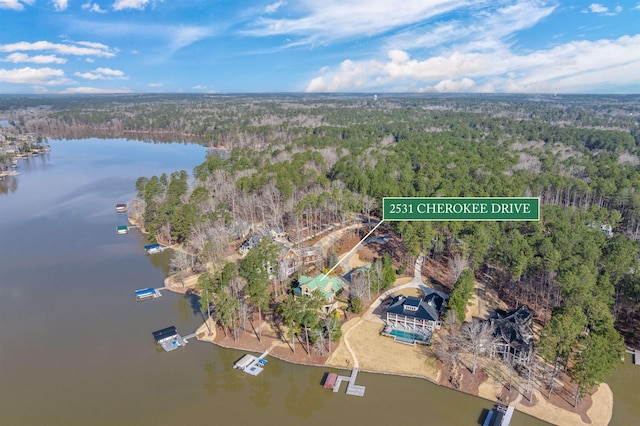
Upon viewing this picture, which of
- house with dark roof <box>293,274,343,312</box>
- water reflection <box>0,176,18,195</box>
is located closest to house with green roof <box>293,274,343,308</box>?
house with dark roof <box>293,274,343,312</box>

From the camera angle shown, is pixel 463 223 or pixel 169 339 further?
pixel 463 223

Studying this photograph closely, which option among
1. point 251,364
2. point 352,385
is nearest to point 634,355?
point 352,385

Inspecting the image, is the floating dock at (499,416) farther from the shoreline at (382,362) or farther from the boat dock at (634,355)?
the boat dock at (634,355)

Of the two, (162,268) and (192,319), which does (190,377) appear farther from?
(162,268)

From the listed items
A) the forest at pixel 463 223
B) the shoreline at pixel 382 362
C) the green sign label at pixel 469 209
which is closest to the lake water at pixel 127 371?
the shoreline at pixel 382 362

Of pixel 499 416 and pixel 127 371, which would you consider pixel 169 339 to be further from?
pixel 499 416
